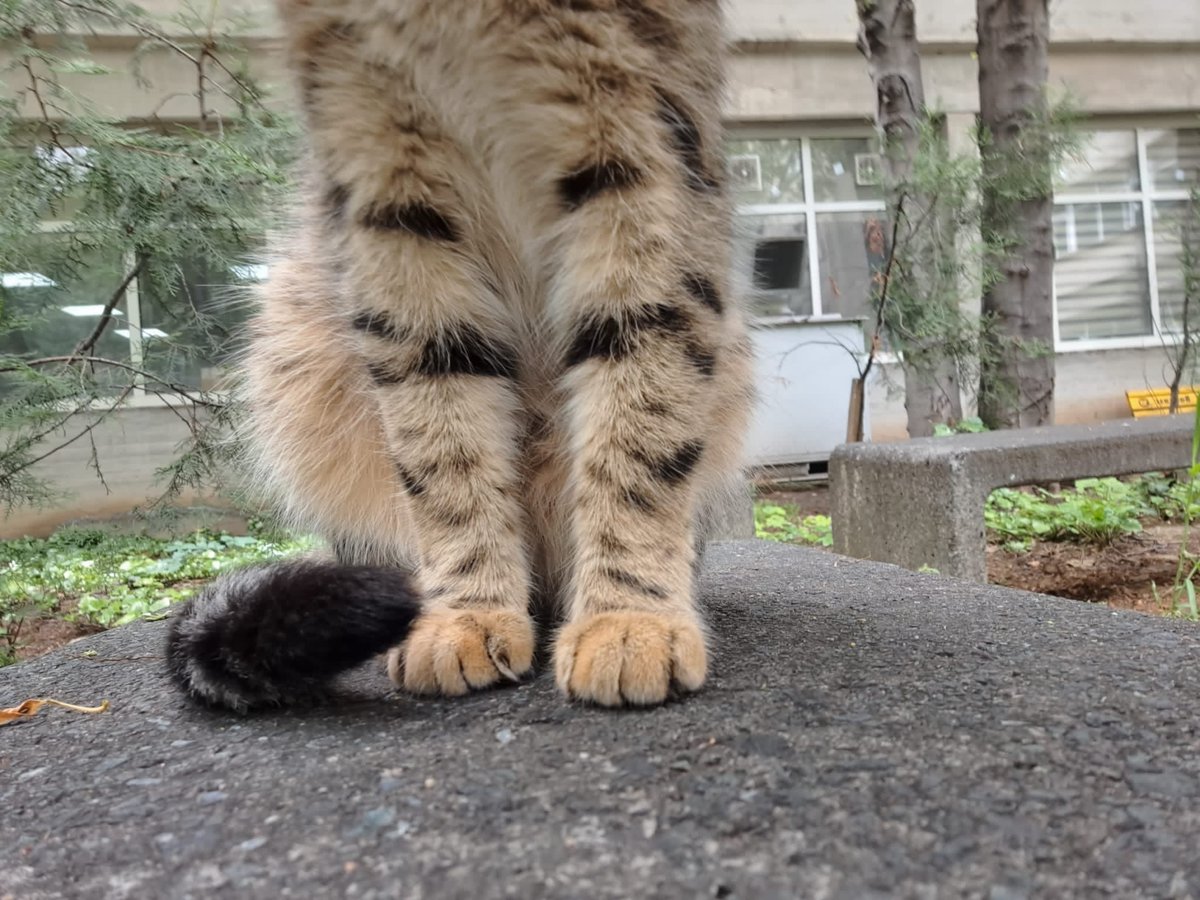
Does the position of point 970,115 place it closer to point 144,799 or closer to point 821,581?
point 821,581

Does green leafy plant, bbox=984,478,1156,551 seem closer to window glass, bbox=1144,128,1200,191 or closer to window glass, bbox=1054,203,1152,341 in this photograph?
window glass, bbox=1054,203,1152,341

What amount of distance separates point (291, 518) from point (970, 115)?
272 inches

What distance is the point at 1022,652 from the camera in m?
1.18

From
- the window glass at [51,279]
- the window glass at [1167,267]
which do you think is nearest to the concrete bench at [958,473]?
the window glass at [51,279]

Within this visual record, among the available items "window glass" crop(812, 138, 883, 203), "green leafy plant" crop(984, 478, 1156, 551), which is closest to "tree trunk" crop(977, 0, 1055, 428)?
"green leafy plant" crop(984, 478, 1156, 551)

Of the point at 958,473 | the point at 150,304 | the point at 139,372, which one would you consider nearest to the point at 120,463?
the point at 150,304

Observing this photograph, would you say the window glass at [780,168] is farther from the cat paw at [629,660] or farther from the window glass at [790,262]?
the cat paw at [629,660]

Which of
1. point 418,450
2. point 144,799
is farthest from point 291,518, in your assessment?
point 144,799

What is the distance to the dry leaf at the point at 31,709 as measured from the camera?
1.22m

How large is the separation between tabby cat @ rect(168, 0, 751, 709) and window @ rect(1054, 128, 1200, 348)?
25.2 ft

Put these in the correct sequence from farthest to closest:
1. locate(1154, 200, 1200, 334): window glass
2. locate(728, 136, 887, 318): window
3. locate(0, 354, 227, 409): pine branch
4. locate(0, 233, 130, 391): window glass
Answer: locate(1154, 200, 1200, 334): window glass → locate(728, 136, 887, 318): window → locate(0, 354, 227, 409): pine branch → locate(0, 233, 130, 391): window glass

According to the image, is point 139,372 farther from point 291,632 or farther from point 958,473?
point 958,473

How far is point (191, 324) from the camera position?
261 cm

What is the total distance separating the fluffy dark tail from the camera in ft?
3.19
